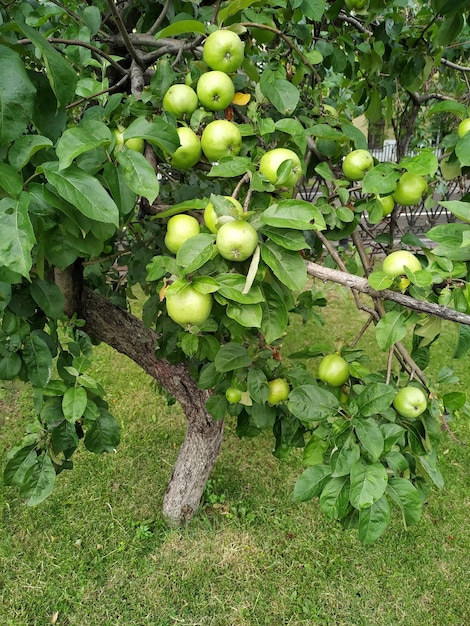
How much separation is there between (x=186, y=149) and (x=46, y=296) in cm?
63

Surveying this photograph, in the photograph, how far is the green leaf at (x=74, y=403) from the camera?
1458mm

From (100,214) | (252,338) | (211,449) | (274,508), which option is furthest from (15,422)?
(100,214)

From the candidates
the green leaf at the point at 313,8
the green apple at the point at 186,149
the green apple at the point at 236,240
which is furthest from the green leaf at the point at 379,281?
the green leaf at the point at 313,8

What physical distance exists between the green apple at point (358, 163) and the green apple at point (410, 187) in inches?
4.2

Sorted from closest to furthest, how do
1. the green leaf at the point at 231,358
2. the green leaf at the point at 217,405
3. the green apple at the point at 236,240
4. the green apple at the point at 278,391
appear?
the green apple at the point at 236,240 → the green leaf at the point at 231,358 → the green apple at the point at 278,391 → the green leaf at the point at 217,405

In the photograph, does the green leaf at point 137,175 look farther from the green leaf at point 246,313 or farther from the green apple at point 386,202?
the green apple at point 386,202

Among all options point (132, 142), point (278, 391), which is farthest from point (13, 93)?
point (278, 391)

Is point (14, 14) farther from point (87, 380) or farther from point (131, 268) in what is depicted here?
point (87, 380)

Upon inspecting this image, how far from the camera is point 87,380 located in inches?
60.6

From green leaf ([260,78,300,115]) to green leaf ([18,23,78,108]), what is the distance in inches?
24.1

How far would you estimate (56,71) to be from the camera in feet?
2.66

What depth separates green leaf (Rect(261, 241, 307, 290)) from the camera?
3.08ft

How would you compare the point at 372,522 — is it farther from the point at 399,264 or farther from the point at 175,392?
the point at 175,392

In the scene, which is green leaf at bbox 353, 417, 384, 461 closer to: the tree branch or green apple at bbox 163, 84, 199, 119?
the tree branch
